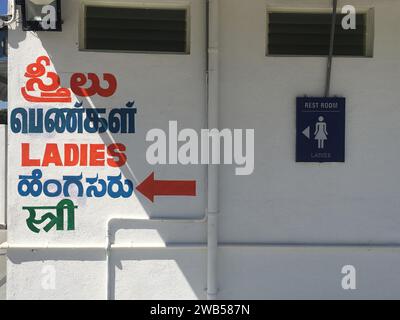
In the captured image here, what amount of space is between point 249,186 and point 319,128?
0.77m

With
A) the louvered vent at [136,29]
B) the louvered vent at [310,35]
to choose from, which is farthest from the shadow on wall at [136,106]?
the louvered vent at [310,35]

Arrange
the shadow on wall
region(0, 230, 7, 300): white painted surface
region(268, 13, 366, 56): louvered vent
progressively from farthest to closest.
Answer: region(0, 230, 7, 300): white painted surface
region(268, 13, 366, 56): louvered vent
the shadow on wall

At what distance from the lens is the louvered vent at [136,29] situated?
3.84 metres

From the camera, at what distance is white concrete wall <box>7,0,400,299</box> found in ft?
12.4

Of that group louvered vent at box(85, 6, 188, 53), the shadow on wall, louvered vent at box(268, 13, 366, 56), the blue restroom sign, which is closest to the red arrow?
the shadow on wall

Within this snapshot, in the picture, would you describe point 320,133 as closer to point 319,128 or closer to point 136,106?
point 319,128

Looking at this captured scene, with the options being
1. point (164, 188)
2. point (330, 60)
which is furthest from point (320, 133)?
point (164, 188)

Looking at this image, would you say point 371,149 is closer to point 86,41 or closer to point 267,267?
point 267,267

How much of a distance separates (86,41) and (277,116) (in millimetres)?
1742

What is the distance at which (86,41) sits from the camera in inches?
151

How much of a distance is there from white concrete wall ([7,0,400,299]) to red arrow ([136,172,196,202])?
0.24 ft

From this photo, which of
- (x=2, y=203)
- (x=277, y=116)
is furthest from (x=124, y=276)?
(x=2, y=203)

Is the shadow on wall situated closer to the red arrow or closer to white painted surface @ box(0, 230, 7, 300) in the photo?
the red arrow

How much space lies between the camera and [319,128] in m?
3.83
